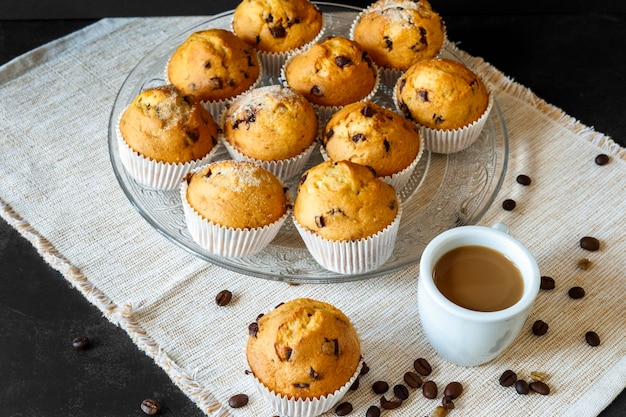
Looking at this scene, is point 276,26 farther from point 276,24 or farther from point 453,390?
point 453,390

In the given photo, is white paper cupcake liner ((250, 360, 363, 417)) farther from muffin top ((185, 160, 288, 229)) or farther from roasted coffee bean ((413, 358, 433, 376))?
muffin top ((185, 160, 288, 229))

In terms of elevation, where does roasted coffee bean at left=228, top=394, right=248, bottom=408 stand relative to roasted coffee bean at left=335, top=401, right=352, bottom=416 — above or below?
above

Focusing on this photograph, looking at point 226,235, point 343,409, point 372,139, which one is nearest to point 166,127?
point 226,235

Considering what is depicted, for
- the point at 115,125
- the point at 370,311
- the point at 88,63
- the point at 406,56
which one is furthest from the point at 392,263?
the point at 88,63

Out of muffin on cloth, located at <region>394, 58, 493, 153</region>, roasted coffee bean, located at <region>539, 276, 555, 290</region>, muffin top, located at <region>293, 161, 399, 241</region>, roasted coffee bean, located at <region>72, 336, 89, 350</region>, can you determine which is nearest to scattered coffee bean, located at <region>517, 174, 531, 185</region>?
muffin on cloth, located at <region>394, 58, 493, 153</region>

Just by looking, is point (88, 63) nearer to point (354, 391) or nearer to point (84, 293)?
point (84, 293)

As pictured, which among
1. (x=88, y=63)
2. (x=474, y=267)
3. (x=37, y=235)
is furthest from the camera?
(x=88, y=63)
